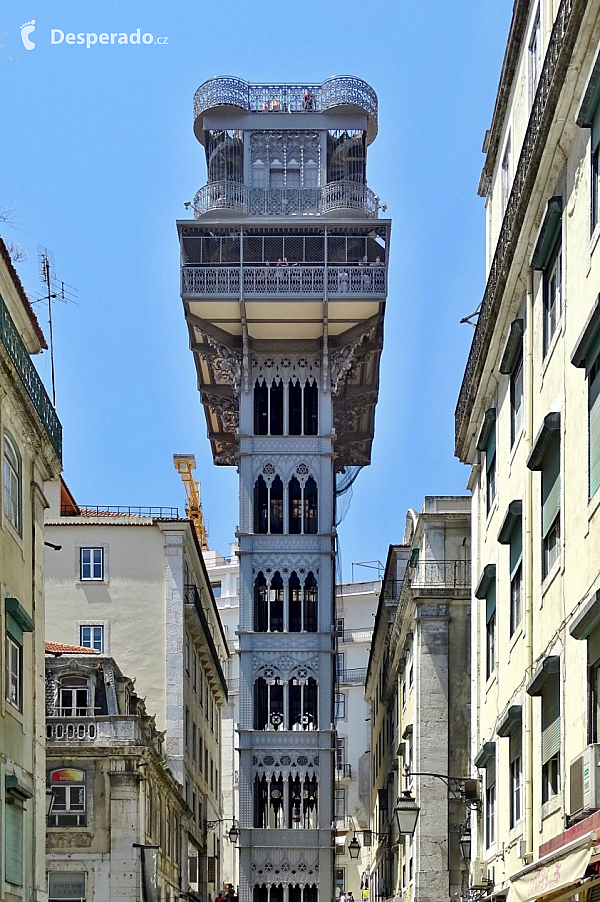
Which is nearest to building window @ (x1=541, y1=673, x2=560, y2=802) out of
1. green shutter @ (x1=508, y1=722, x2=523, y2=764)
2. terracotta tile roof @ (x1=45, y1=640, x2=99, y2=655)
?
green shutter @ (x1=508, y1=722, x2=523, y2=764)

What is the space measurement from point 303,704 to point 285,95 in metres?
26.4

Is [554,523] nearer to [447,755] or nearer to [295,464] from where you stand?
[447,755]

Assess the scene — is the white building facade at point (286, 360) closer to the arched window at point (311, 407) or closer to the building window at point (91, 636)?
the arched window at point (311, 407)

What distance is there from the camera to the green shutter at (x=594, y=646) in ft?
49.2

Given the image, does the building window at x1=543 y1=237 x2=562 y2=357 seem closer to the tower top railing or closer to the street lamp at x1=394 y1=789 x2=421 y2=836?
the street lamp at x1=394 y1=789 x2=421 y2=836

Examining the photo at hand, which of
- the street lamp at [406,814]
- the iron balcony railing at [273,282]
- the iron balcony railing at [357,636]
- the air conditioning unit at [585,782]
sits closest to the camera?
the air conditioning unit at [585,782]

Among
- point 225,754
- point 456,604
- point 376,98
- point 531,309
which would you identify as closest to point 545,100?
point 531,309

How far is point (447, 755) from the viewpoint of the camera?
129 ft

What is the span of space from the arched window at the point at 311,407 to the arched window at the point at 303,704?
35.3 ft

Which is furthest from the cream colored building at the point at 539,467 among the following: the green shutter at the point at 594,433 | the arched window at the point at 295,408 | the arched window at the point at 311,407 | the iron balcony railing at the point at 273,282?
the arched window at the point at 311,407

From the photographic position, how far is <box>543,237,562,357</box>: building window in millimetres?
18672

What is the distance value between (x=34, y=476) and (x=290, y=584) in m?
37.5

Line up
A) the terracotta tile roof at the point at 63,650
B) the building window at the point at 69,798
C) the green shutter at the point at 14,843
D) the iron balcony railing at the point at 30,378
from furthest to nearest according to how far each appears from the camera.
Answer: the terracotta tile roof at the point at 63,650
the building window at the point at 69,798
the green shutter at the point at 14,843
the iron balcony railing at the point at 30,378

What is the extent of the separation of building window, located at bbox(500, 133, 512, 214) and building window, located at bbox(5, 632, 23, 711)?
11.0 metres
